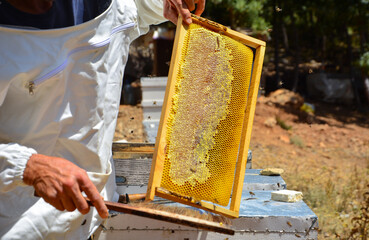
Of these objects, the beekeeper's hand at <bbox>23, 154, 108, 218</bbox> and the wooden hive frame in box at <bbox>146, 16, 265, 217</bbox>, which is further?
the wooden hive frame in box at <bbox>146, 16, 265, 217</bbox>

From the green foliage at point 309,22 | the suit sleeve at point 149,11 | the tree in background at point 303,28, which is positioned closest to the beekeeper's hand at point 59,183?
the suit sleeve at point 149,11

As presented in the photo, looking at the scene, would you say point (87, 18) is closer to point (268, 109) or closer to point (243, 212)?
point (243, 212)

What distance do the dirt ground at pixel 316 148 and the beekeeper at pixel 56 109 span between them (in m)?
2.89

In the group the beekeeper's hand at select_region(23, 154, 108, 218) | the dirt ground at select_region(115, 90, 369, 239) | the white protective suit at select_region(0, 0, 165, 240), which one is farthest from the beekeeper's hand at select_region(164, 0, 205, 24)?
the dirt ground at select_region(115, 90, 369, 239)

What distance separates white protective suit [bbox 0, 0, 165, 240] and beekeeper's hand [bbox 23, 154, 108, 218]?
46 millimetres

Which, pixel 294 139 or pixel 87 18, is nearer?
pixel 87 18

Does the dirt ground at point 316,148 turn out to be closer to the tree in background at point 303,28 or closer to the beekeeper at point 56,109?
the tree in background at point 303,28

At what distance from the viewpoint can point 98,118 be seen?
1.67 m

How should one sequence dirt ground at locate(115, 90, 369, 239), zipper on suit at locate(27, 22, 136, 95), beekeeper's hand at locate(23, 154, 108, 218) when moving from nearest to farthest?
beekeeper's hand at locate(23, 154, 108, 218)
zipper on suit at locate(27, 22, 136, 95)
dirt ground at locate(115, 90, 369, 239)

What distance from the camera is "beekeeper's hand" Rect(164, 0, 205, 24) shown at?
1800 mm

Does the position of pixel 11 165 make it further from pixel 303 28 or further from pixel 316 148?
pixel 303 28

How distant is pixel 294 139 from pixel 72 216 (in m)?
7.23

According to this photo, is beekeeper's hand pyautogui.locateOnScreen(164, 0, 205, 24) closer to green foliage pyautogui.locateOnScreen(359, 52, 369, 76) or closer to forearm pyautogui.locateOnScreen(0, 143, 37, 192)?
forearm pyautogui.locateOnScreen(0, 143, 37, 192)

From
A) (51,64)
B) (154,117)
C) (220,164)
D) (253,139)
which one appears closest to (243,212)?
(220,164)
